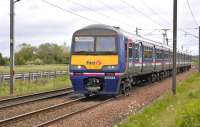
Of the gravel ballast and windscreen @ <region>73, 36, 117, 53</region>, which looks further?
windscreen @ <region>73, 36, 117, 53</region>

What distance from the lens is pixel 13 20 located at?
2780 cm

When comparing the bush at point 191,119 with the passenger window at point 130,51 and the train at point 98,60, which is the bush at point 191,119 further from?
the passenger window at point 130,51

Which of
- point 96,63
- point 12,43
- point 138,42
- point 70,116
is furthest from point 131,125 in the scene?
point 12,43

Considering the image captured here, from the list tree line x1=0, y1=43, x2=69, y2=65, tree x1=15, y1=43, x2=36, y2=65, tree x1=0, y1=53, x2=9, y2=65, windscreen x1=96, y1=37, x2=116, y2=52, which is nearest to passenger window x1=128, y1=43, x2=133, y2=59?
windscreen x1=96, y1=37, x2=116, y2=52

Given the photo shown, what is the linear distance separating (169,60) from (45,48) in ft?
329

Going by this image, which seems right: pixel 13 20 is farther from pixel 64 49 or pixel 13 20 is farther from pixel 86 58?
pixel 64 49

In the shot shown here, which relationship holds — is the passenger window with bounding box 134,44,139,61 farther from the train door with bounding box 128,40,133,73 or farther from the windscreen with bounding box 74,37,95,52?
the windscreen with bounding box 74,37,95,52

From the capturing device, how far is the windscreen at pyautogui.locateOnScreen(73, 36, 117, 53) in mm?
21859

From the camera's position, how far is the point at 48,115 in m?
16.4

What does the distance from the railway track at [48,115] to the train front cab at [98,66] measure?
90 centimetres

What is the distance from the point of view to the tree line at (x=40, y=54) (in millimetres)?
120375

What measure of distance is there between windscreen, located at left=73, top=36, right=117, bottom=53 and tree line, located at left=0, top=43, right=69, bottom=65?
90.5m

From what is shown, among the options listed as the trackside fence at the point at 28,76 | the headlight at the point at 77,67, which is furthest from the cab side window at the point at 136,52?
the trackside fence at the point at 28,76

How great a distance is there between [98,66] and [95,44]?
1017mm
